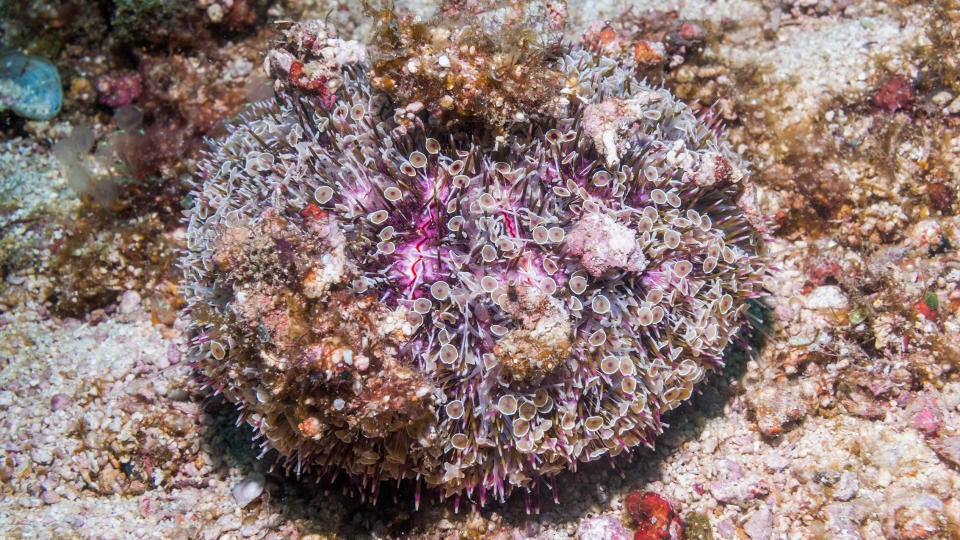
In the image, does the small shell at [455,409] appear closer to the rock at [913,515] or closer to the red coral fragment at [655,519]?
the red coral fragment at [655,519]

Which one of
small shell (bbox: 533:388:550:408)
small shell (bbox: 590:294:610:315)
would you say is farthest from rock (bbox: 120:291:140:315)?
small shell (bbox: 590:294:610:315)

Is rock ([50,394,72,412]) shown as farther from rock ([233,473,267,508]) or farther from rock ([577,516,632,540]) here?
rock ([577,516,632,540])

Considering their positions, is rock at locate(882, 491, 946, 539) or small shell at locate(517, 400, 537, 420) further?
rock at locate(882, 491, 946, 539)

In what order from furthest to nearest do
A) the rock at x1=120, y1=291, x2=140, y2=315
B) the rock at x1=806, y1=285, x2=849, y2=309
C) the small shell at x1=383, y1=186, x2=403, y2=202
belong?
the rock at x1=120, y1=291, x2=140, y2=315
the rock at x1=806, y1=285, x2=849, y2=309
the small shell at x1=383, y1=186, x2=403, y2=202

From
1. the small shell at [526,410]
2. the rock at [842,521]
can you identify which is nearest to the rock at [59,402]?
the small shell at [526,410]

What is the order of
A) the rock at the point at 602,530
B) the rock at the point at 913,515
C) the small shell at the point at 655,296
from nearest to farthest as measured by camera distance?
the small shell at the point at 655,296 → the rock at the point at 913,515 → the rock at the point at 602,530

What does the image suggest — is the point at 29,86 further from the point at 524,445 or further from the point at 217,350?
the point at 524,445

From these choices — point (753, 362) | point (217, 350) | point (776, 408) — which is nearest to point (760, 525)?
point (776, 408)
